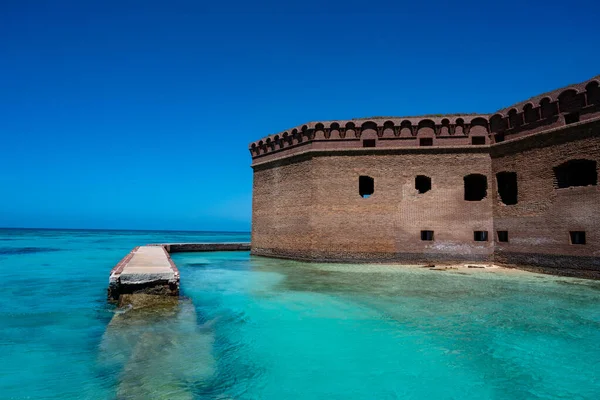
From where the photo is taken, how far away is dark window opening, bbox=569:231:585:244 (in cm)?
1239

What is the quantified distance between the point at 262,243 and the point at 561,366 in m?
15.8

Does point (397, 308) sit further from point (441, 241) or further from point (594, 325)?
point (441, 241)

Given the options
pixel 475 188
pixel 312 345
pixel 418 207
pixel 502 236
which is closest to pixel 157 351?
pixel 312 345

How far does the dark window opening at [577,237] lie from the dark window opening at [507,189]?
11.8 feet

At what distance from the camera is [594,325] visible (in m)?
6.85

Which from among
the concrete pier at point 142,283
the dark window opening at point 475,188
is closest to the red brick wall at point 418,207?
the dark window opening at point 475,188


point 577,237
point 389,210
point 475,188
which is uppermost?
point 475,188

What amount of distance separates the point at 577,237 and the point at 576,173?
110 inches

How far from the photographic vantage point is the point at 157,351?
5.25 metres

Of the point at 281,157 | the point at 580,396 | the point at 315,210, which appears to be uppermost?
the point at 281,157

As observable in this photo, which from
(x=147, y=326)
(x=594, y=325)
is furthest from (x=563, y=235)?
(x=147, y=326)

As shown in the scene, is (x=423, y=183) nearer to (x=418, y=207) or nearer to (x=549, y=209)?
(x=418, y=207)

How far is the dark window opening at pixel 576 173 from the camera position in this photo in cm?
1303

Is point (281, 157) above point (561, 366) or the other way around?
above
